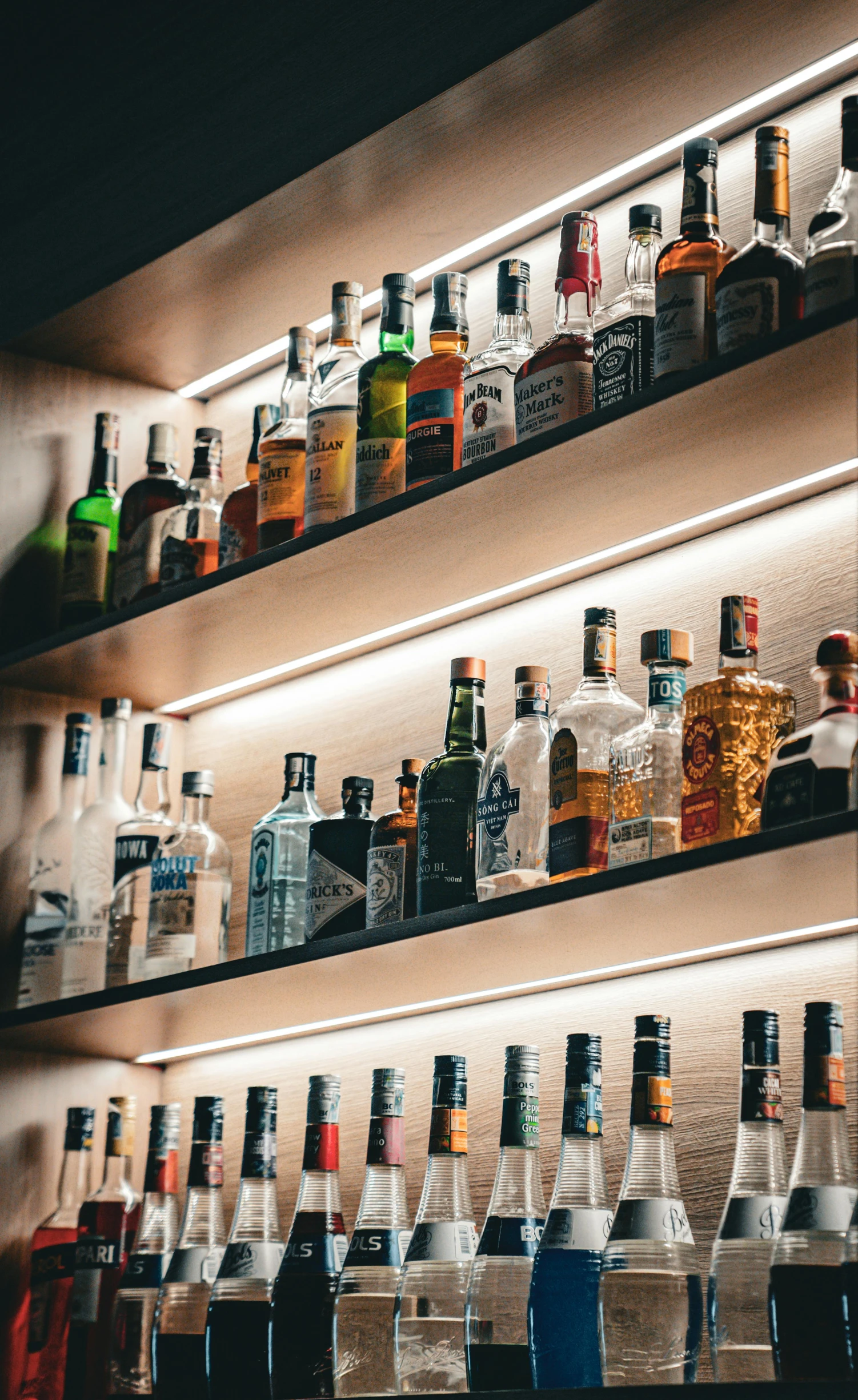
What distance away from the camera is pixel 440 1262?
1515 mm

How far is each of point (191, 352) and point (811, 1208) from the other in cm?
147

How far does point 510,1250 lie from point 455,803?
412mm

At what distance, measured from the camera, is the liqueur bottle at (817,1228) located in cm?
117

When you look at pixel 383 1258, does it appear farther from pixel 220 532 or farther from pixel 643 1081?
pixel 220 532

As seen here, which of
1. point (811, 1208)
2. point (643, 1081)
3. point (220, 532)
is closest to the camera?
point (811, 1208)

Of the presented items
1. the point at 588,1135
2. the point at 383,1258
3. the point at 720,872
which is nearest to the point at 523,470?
the point at 720,872

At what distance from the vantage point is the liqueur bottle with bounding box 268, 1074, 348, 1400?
1580 millimetres

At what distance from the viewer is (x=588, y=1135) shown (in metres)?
1.41

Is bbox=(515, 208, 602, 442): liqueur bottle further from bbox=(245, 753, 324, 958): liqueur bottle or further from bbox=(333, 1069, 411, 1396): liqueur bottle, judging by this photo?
bbox=(333, 1069, 411, 1396): liqueur bottle

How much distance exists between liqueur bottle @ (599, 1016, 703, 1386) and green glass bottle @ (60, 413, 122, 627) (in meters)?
1.06

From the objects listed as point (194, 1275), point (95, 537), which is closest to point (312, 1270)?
point (194, 1275)

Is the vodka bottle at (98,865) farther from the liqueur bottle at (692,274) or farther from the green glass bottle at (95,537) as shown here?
the liqueur bottle at (692,274)

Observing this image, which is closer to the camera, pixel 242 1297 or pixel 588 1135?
pixel 588 1135

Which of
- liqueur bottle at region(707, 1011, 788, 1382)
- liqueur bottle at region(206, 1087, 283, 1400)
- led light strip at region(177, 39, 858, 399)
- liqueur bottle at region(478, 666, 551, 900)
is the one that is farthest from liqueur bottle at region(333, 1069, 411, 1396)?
led light strip at region(177, 39, 858, 399)
